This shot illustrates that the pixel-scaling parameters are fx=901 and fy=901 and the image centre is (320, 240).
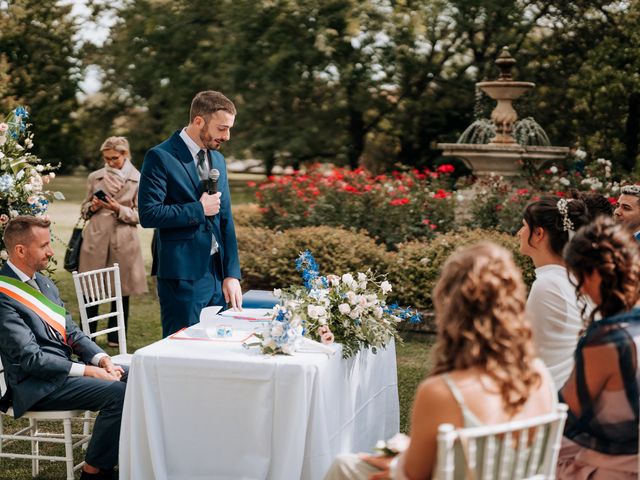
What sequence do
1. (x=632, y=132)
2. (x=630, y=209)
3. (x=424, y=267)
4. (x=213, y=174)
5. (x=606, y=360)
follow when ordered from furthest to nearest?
1. (x=632, y=132)
2. (x=424, y=267)
3. (x=630, y=209)
4. (x=213, y=174)
5. (x=606, y=360)

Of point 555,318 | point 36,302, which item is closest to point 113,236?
point 36,302

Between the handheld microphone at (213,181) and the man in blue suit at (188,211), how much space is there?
0.09 ft

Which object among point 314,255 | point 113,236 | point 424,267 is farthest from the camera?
point 314,255

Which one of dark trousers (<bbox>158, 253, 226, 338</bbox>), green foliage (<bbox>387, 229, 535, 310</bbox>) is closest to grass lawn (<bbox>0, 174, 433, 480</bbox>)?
green foliage (<bbox>387, 229, 535, 310</bbox>)

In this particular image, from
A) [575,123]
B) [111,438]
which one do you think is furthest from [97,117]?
[111,438]

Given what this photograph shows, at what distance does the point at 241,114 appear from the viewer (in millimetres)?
16766

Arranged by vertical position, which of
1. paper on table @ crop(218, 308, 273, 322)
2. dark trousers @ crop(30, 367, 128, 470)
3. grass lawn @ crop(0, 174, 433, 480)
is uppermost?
paper on table @ crop(218, 308, 273, 322)

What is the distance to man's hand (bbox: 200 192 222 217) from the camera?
4.86m

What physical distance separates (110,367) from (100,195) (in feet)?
10.8

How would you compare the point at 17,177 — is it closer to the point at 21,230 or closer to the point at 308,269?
the point at 21,230

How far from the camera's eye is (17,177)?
5270mm

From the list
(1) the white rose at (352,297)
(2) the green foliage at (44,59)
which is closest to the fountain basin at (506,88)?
(1) the white rose at (352,297)

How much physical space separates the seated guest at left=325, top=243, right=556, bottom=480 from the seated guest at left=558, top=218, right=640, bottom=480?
1.25 feet

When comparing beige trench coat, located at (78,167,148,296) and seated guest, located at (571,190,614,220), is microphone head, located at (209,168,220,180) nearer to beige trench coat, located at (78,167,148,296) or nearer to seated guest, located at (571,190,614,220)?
seated guest, located at (571,190,614,220)
